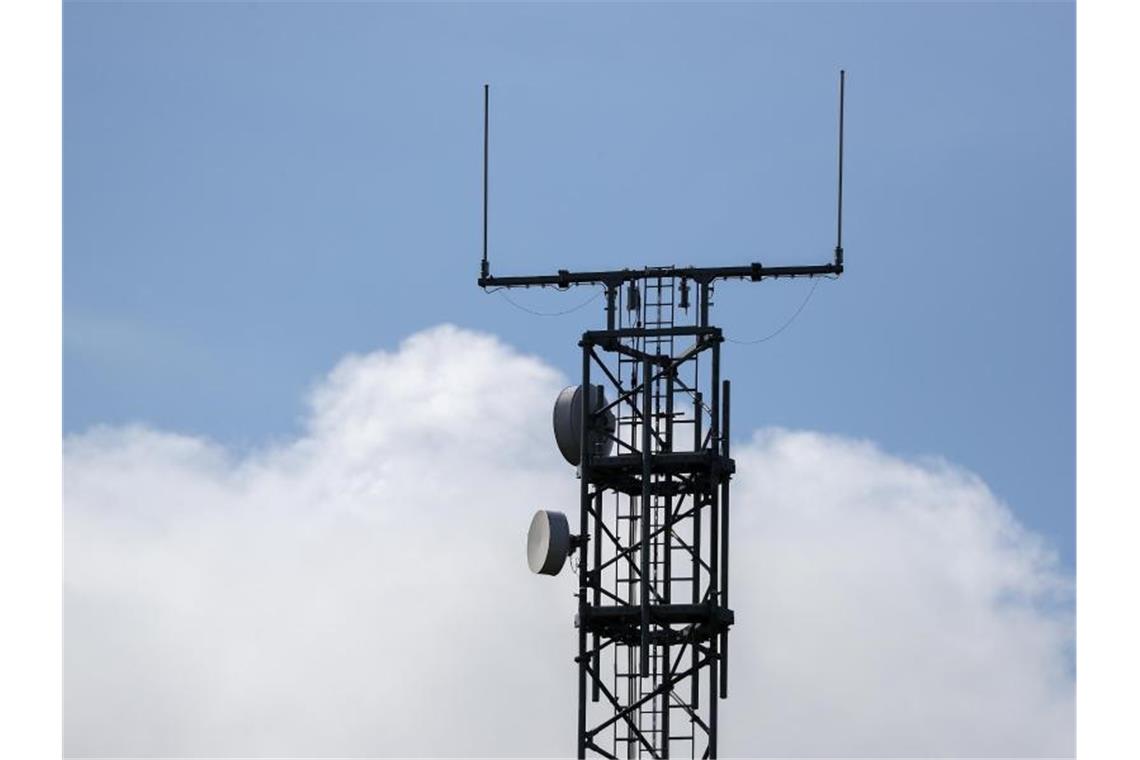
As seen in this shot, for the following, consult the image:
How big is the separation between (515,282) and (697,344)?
4274mm

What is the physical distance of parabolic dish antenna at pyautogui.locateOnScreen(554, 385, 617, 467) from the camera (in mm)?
60156

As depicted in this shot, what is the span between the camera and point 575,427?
197 feet

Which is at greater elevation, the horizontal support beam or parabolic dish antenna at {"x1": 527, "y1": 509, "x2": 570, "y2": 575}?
the horizontal support beam

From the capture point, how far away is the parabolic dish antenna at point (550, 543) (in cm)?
5925

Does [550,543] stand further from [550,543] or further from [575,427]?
[575,427]

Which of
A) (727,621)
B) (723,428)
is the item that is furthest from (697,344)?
(727,621)

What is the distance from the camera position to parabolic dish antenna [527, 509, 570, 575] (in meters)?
59.2

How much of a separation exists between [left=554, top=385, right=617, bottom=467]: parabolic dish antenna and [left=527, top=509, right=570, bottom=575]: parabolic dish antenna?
141cm

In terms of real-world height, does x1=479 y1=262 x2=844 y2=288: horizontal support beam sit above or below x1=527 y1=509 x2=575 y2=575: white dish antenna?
above

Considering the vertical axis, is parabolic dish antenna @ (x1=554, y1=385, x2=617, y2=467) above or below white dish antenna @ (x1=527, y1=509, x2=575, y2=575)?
above

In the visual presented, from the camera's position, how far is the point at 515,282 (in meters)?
61.3

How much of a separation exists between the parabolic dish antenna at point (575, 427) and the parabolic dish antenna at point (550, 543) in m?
1.41

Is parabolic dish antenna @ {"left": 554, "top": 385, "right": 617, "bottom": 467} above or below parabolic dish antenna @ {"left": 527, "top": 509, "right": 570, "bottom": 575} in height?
above

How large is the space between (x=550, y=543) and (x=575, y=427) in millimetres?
2554
